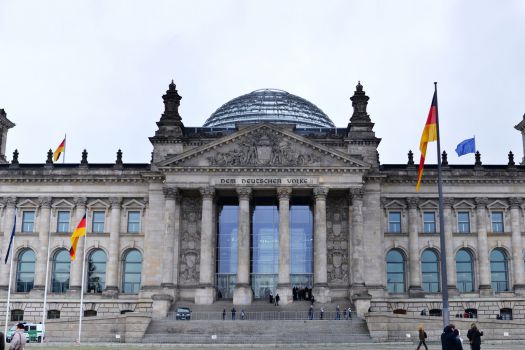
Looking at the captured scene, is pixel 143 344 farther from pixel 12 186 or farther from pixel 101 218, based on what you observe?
pixel 12 186

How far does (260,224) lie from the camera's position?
77.7 m

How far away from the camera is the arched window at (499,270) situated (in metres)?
78.0

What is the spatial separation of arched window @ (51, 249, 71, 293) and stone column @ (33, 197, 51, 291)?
47.8 inches

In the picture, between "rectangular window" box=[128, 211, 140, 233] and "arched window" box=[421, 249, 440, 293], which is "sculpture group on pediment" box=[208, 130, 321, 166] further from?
"arched window" box=[421, 249, 440, 293]

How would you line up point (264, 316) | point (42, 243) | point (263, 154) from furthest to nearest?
point (42, 243) < point (263, 154) < point (264, 316)

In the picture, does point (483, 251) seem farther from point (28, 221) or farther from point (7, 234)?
point (7, 234)

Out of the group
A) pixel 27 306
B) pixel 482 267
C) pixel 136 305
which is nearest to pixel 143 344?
pixel 136 305

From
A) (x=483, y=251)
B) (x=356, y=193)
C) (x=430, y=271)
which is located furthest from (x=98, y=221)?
(x=483, y=251)

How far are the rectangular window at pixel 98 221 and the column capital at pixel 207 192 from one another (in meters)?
12.7

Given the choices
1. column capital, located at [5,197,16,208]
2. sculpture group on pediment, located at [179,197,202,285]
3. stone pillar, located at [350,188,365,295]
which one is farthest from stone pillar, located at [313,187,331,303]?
column capital, located at [5,197,16,208]

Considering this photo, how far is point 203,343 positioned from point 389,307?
2434 cm

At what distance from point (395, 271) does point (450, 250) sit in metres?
6.24

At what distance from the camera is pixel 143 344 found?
5619 centimetres

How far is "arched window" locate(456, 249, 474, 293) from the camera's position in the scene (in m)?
77.9
